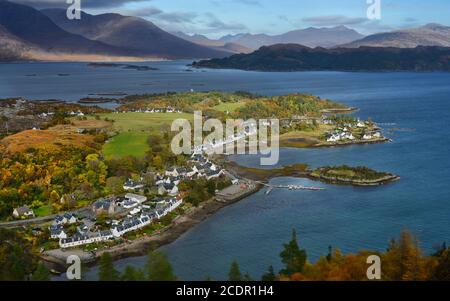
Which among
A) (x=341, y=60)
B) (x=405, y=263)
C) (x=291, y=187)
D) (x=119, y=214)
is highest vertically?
(x=341, y=60)

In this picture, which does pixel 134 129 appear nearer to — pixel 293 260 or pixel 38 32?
pixel 293 260

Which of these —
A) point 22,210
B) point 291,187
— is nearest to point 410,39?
point 291,187

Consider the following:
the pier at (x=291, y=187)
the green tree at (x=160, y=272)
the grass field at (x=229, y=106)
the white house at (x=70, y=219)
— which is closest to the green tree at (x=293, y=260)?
the green tree at (x=160, y=272)

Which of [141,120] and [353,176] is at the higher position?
[141,120]

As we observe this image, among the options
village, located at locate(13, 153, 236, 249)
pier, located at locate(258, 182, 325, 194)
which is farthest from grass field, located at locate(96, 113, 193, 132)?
pier, located at locate(258, 182, 325, 194)

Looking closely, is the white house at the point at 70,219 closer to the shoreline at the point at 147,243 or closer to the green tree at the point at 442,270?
the shoreline at the point at 147,243

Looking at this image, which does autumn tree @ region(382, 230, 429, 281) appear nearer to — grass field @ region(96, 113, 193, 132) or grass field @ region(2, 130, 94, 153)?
grass field @ region(2, 130, 94, 153)
